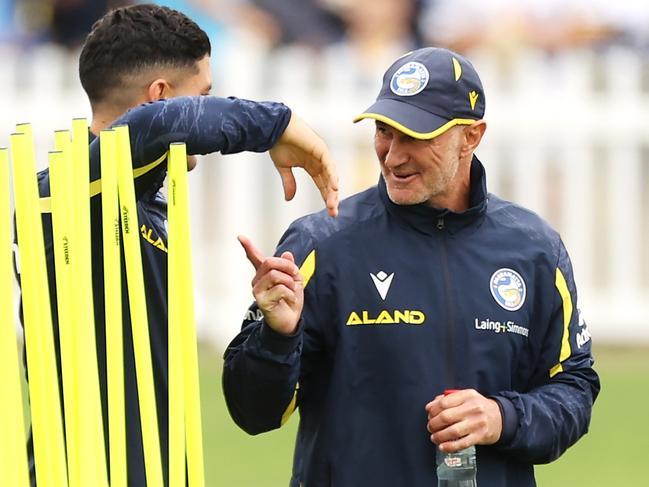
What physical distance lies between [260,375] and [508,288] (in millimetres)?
663

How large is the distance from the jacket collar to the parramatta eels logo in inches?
6.1

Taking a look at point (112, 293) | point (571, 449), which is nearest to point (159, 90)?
point (112, 293)

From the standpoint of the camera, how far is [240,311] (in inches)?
403

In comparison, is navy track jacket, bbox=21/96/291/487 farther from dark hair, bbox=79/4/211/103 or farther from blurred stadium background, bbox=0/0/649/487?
blurred stadium background, bbox=0/0/649/487

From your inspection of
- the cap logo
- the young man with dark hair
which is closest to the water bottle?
the young man with dark hair

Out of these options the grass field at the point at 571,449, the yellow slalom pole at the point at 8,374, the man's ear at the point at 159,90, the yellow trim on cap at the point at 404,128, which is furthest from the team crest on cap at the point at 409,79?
the grass field at the point at 571,449

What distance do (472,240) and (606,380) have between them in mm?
5850

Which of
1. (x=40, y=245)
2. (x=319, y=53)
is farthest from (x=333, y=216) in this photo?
(x=319, y=53)

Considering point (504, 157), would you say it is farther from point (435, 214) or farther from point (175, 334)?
point (175, 334)

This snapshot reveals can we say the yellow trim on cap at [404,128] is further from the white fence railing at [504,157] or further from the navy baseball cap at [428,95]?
the white fence railing at [504,157]

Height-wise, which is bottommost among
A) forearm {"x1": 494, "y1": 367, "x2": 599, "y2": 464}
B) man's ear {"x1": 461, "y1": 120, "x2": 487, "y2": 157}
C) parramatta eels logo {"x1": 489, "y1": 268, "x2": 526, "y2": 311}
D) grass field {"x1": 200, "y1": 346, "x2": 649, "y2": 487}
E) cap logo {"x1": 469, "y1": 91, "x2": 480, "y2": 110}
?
grass field {"x1": 200, "y1": 346, "x2": 649, "y2": 487}

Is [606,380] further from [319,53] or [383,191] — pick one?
[383,191]

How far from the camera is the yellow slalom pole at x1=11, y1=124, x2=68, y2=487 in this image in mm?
2984

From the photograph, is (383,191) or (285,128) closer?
(285,128)
